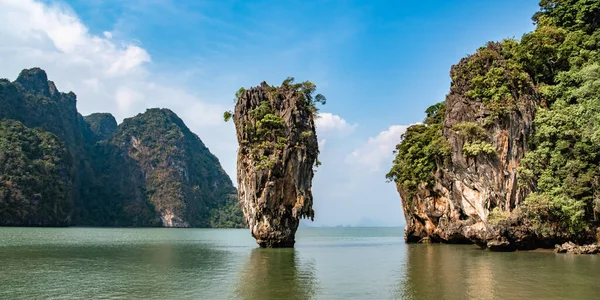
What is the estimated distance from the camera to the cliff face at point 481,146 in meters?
31.7

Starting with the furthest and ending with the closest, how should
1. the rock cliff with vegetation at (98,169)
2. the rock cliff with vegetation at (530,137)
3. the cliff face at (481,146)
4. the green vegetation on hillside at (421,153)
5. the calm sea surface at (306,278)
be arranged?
the rock cliff with vegetation at (98,169)
the green vegetation on hillside at (421,153)
the cliff face at (481,146)
the rock cliff with vegetation at (530,137)
the calm sea surface at (306,278)

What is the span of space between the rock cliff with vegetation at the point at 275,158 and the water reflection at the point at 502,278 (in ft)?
45.8

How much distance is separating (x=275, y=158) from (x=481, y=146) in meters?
16.5

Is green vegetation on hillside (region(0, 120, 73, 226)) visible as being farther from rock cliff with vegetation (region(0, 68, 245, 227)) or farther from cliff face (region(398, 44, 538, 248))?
cliff face (region(398, 44, 538, 248))

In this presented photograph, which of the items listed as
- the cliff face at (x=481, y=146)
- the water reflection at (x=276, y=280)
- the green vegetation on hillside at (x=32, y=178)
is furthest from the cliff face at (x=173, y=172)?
the water reflection at (x=276, y=280)

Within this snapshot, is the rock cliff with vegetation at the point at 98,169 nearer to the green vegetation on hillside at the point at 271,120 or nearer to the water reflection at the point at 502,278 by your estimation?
the green vegetation on hillside at the point at 271,120

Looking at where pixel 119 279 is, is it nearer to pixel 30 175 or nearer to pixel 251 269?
pixel 251 269

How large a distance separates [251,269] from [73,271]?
9.37 meters

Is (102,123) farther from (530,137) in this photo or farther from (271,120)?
(530,137)

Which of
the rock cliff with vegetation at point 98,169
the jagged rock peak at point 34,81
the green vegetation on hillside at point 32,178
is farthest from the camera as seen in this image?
the jagged rock peak at point 34,81

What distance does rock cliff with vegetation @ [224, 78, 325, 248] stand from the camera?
3738cm

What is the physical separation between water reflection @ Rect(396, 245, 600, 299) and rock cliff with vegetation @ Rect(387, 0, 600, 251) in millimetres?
3178

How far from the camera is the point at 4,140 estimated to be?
9656 centimetres

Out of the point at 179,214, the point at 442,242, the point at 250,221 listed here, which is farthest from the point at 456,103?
the point at 179,214
